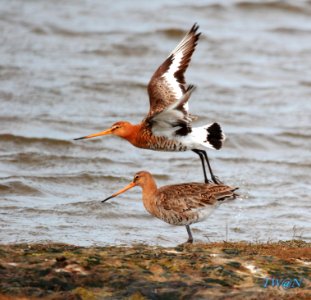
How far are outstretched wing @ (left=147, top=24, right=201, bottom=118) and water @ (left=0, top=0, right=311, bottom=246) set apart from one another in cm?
139

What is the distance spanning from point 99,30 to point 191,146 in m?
10.5

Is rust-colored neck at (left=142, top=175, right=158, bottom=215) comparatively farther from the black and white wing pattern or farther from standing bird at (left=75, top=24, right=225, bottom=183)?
the black and white wing pattern

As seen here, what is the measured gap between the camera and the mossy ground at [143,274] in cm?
630

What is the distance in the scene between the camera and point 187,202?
867 centimetres

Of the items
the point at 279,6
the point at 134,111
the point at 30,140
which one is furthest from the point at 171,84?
the point at 279,6

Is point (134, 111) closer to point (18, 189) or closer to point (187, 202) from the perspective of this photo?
point (18, 189)

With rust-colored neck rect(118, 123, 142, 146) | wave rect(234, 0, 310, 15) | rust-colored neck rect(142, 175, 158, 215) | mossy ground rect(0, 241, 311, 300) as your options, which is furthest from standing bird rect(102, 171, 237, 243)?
wave rect(234, 0, 310, 15)

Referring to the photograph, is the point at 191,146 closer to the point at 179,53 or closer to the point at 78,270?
the point at 179,53

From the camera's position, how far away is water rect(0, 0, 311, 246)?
10.4 meters

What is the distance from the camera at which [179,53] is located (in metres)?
11.4

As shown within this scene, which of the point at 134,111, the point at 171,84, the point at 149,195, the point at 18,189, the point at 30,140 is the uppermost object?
the point at 171,84

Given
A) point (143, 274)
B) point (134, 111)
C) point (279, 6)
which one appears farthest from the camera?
point (279, 6)

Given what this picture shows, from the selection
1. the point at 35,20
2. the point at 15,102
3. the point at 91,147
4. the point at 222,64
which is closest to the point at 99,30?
the point at 35,20

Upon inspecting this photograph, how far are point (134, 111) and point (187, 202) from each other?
7.24 m
